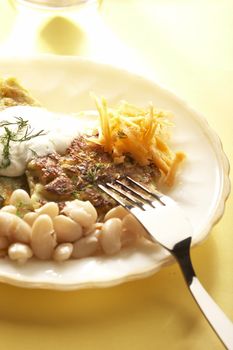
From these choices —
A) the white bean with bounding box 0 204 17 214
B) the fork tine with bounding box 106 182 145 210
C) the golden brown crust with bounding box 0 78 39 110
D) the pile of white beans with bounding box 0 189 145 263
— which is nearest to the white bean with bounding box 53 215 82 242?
the pile of white beans with bounding box 0 189 145 263

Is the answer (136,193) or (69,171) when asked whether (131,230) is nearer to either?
(136,193)

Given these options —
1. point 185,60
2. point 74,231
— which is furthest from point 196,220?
point 185,60

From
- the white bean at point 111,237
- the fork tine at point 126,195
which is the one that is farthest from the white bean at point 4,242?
the fork tine at point 126,195

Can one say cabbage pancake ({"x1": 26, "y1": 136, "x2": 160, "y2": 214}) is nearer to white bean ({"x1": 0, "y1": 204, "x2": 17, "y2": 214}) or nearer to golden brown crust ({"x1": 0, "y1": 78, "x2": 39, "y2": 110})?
white bean ({"x1": 0, "y1": 204, "x2": 17, "y2": 214})

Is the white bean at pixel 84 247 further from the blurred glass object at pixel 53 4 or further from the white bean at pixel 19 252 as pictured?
the blurred glass object at pixel 53 4

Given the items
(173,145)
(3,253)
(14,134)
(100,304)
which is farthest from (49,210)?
(173,145)

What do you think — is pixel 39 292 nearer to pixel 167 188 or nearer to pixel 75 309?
pixel 75 309
